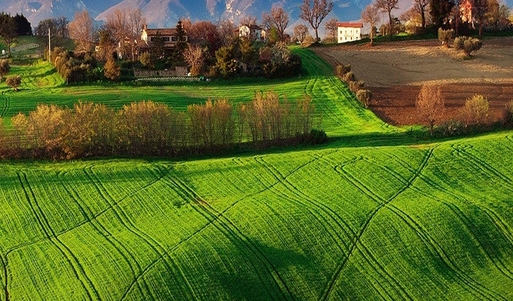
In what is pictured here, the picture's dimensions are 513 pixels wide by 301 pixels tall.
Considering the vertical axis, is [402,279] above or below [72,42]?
below

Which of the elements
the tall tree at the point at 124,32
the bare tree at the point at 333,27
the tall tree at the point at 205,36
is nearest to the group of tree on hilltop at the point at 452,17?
the bare tree at the point at 333,27

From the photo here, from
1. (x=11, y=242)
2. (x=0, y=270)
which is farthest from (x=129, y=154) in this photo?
(x=0, y=270)

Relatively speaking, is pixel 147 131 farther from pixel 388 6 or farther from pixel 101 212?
pixel 388 6

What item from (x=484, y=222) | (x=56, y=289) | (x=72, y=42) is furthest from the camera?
(x=72, y=42)

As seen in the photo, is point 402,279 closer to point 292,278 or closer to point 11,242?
point 292,278

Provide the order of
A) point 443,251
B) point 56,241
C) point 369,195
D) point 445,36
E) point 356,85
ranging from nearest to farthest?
1. point 56,241
2. point 443,251
3. point 369,195
4. point 356,85
5. point 445,36

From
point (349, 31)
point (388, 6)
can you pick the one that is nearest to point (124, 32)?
point (388, 6)
